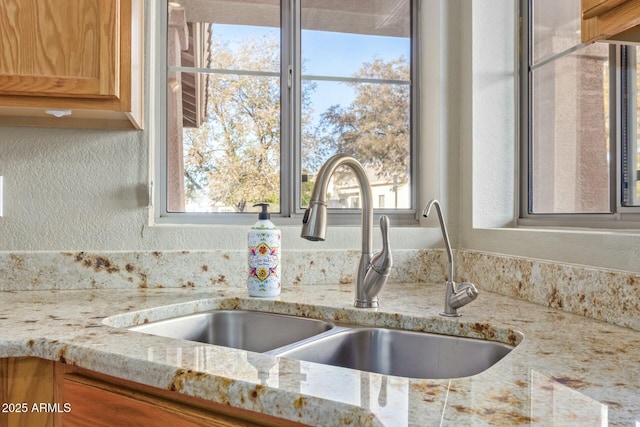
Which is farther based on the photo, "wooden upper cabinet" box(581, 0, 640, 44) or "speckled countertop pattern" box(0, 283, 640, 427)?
"wooden upper cabinet" box(581, 0, 640, 44)

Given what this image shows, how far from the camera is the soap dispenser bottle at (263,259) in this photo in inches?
55.3

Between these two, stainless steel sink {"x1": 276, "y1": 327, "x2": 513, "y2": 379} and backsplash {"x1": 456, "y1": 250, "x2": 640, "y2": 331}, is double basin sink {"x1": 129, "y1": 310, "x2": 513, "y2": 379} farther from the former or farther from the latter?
backsplash {"x1": 456, "y1": 250, "x2": 640, "y2": 331}

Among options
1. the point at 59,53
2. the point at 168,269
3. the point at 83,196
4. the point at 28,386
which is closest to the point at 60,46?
the point at 59,53

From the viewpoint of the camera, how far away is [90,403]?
0.91 metres

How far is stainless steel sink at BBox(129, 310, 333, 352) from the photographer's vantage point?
130 cm

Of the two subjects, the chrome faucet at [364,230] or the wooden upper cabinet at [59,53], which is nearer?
the chrome faucet at [364,230]

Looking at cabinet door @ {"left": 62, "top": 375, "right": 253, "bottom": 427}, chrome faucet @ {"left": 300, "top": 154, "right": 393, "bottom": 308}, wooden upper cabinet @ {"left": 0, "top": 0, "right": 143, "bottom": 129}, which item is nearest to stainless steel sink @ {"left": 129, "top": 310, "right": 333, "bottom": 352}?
chrome faucet @ {"left": 300, "top": 154, "right": 393, "bottom": 308}

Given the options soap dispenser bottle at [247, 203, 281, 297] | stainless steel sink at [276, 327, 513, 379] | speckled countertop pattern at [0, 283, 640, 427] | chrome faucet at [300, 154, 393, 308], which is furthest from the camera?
soap dispenser bottle at [247, 203, 281, 297]

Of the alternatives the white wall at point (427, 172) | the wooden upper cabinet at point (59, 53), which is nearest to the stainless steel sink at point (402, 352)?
the white wall at point (427, 172)

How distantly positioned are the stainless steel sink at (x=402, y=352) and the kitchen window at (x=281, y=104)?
68cm

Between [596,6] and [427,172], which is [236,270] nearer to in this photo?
[427,172]

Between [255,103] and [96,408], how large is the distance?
1178 mm

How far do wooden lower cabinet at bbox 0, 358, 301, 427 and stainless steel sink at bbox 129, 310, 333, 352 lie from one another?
315mm

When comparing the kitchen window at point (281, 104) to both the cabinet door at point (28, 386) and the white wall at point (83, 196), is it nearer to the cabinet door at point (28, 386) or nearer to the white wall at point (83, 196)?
the white wall at point (83, 196)
